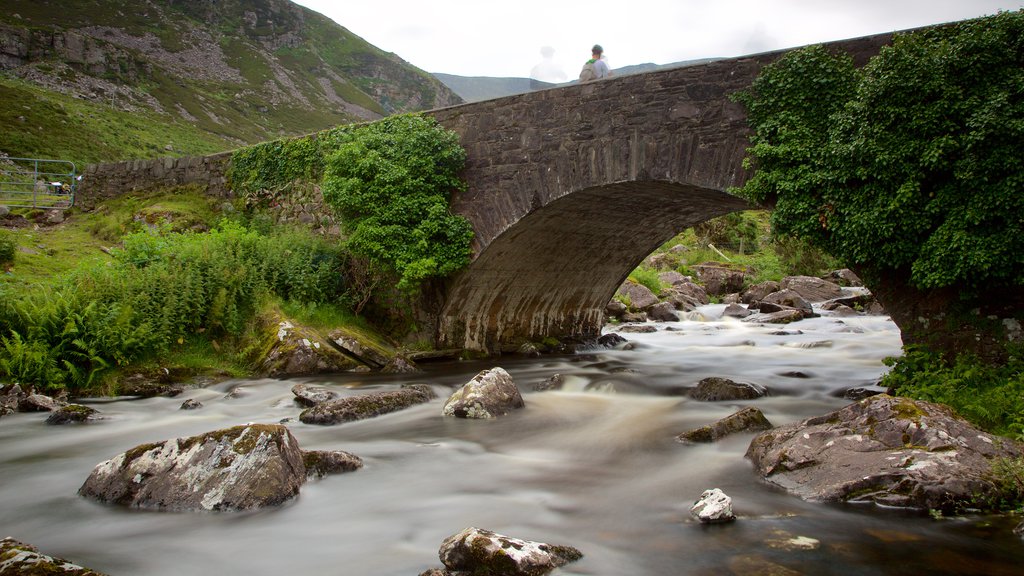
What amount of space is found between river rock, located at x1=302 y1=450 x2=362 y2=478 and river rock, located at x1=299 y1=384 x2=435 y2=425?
1712mm

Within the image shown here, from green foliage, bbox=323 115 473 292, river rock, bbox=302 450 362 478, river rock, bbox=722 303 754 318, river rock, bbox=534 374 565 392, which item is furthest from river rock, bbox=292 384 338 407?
river rock, bbox=722 303 754 318

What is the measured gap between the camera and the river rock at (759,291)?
2336cm

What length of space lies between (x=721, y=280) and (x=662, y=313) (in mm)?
6024

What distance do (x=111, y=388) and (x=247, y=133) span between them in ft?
194

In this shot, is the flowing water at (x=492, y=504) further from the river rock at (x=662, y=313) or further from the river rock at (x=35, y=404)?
the river rock at (x=662, y=313)

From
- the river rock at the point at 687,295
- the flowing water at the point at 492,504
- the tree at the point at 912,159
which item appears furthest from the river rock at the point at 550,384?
the river rock at the point at 687,295

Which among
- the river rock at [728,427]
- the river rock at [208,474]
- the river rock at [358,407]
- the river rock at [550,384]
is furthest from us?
the river rock at [550,384]

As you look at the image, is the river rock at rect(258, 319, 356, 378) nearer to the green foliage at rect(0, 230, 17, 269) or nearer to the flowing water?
the flowing water

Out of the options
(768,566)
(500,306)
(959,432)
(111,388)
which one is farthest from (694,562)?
(500,306)

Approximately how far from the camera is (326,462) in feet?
20.0

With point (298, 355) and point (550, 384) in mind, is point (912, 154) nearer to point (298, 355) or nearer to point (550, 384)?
point (550, 384)

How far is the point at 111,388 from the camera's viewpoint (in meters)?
9.55

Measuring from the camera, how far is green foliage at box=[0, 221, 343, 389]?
9.52 metres

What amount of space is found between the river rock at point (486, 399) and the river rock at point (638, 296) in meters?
12.9
